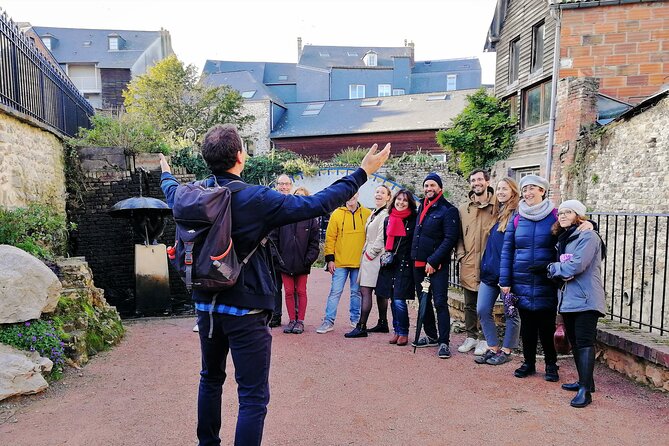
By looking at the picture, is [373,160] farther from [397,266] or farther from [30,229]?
[30,229]

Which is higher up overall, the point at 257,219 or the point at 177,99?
the point at 177,99

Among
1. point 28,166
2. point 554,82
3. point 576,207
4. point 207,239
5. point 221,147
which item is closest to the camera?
point 207,239

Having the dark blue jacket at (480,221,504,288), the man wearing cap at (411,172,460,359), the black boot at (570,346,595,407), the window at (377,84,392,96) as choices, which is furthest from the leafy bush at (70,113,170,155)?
the window at (377,84,392,96)

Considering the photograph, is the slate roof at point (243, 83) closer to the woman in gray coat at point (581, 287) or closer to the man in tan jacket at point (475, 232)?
the man in tan jacket at point (475, 232)

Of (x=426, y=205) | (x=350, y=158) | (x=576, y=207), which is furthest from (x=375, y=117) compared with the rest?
(x=576, y=207)

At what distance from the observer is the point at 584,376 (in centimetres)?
398

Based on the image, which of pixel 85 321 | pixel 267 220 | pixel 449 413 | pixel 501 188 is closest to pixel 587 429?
pixel 449 413

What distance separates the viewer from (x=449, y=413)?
3801mm

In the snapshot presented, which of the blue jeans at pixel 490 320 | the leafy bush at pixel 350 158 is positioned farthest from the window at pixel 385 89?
the blue jeans at pixel 490 320

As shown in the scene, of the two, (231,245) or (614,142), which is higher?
(614,142)

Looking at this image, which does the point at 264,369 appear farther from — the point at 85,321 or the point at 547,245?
the point at 85,321

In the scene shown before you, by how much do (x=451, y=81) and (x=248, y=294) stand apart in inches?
1686

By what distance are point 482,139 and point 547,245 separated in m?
13.9

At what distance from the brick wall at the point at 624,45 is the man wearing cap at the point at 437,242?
1092 cm
